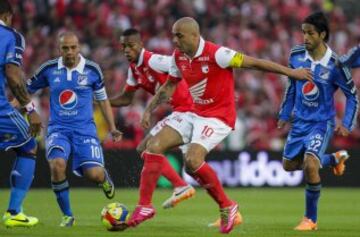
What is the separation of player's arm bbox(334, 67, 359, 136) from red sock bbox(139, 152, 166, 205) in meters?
2.30

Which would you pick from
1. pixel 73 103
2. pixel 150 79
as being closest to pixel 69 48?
pixel 73 103

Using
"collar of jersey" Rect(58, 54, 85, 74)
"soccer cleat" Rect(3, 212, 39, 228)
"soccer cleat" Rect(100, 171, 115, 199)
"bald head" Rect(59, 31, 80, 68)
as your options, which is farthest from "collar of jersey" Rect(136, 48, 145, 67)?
"soccer cleat" Rect(3, 212, 39, 228)

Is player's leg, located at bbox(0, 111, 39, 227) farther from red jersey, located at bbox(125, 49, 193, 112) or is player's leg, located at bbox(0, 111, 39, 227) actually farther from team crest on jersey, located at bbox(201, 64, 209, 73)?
red jersey, located at bbox(125, 49, 193, 112)

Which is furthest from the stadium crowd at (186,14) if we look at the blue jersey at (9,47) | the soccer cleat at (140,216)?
the soccer cleat at (140,216)

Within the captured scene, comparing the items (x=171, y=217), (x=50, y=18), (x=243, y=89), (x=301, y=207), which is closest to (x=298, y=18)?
(x=243, y=89)

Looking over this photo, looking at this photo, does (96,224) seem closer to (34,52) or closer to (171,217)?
(171,217)

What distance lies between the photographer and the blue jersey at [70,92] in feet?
41.5

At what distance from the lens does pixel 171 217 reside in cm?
1451

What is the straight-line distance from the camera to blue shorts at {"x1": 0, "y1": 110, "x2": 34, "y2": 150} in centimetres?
1155

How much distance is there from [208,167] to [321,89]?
1.93 metres

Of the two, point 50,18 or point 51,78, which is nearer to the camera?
point 51,78

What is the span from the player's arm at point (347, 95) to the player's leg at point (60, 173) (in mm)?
3251

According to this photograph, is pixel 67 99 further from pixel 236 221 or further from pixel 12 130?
pixel 236 221

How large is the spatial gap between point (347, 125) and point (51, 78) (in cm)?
359
